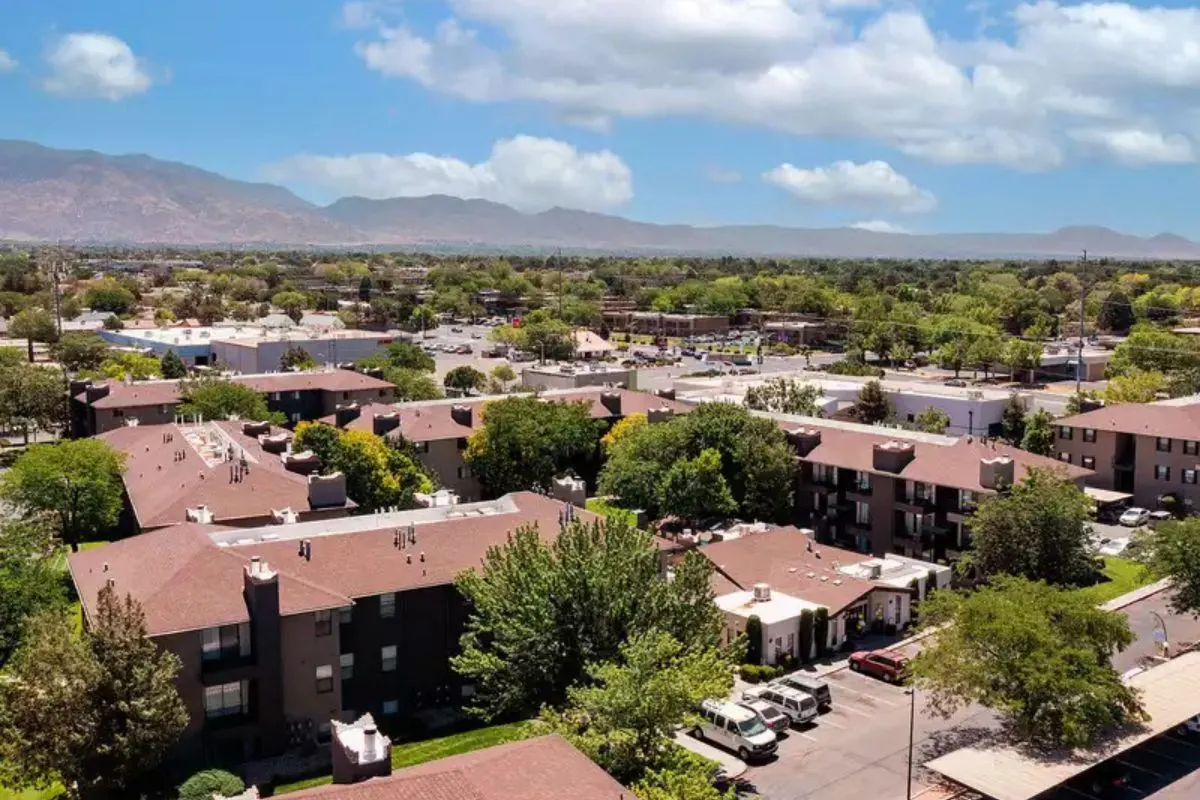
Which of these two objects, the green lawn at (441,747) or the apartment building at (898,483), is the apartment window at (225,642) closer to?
the green lawn at (441,747)

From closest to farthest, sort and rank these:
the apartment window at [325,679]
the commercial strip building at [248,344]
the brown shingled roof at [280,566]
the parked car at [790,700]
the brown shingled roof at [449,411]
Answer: the brown shingled roof at [280,566], the apartment window at [325,679], the parked car at [790,700], the brown shingled roof at [449,411], the commercial strip building at [248,344]

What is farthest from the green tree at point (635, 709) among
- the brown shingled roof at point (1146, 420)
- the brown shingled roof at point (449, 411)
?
the brown shingled roof at point (1146, 420)

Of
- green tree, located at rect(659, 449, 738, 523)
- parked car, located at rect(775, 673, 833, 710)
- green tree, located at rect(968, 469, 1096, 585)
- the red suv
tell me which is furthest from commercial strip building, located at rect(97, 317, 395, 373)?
parked car, located at rect(775, 673, 833, 710)

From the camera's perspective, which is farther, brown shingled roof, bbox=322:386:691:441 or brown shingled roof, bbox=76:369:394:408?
brown shingled roof, bbox=76:369:394:408

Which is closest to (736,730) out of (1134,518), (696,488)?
(696,488)

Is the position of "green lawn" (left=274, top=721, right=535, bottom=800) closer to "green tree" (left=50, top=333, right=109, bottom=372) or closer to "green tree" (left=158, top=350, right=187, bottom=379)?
"green tree" (left=158, top=350, right=187, bottom=379)

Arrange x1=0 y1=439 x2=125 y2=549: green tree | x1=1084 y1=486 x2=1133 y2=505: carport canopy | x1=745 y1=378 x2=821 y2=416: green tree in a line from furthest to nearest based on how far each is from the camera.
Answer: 1. x1=745 y1=378 x2=821 y2=416: green tree
2. x1=1084 y1=486 x2=1133 y2=505: carport canopy
3. x1=0 y1=439 x2=125 y2=549: green tree

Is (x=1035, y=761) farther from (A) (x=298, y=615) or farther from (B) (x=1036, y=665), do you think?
(A) (x=298, y=615)
